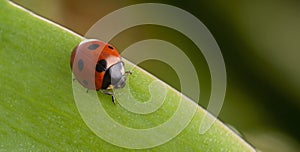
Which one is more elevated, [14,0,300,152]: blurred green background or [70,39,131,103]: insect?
[70,39,131,103]: insect

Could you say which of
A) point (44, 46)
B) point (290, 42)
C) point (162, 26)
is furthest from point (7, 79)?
point (290, 42)

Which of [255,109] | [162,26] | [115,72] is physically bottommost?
[255,109]

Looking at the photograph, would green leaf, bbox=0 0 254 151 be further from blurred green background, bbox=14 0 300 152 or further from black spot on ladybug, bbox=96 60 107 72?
blurred green background, bbox=14 0 300 152

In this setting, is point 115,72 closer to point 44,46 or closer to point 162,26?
point 44,46

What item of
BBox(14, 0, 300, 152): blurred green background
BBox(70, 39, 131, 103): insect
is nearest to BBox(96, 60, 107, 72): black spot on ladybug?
BBox(70, 39, 131, 103): insect

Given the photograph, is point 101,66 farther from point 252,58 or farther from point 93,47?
point 252,58

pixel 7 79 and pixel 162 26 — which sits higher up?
pixel 7 79
